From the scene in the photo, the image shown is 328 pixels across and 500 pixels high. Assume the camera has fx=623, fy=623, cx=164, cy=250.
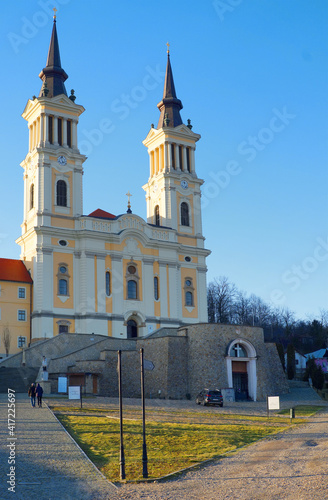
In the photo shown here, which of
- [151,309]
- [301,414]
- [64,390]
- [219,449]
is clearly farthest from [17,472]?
[151,309]

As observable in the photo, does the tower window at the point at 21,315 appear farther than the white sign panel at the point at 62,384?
Yes

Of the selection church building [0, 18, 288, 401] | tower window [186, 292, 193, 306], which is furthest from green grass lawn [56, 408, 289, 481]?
tower window [186, 292, 193, 306]

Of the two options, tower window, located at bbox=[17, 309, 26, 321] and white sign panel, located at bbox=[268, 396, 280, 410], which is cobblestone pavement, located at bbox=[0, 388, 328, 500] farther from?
tower window, located at bbox=[17, 309, 26, 321]

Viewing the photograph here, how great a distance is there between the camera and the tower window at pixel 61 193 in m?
62.9

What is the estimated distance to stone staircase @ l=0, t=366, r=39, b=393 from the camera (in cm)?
4300

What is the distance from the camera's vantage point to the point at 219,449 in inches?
874

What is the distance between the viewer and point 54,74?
219ft

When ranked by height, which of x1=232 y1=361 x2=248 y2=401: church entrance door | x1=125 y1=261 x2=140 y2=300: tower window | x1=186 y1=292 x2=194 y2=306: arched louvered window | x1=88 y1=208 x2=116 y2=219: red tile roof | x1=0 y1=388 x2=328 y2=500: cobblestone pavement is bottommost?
x1=0 y1=388 x2=328 y2=500: cobblestone pavement

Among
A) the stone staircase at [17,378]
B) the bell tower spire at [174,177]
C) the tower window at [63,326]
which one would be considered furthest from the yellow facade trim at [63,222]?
the stone staircase at [17,378]

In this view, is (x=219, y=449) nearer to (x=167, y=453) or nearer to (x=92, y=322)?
(x=167, y=453)

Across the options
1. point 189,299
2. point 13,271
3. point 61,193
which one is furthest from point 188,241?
point 13,271

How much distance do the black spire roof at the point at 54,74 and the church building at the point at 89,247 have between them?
0.11 meters

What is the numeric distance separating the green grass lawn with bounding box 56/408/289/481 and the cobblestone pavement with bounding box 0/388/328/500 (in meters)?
0.71

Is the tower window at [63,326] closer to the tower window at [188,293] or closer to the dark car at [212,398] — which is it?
the tower window at [188,293]
